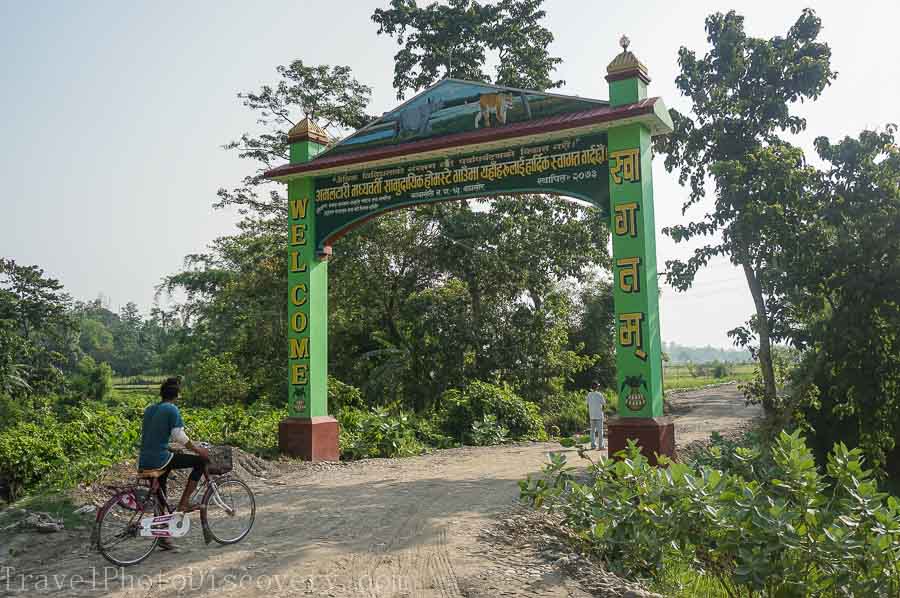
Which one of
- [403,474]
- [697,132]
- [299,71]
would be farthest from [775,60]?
[299,71]

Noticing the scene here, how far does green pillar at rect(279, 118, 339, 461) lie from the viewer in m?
11.2

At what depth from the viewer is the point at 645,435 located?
8750 millimetres

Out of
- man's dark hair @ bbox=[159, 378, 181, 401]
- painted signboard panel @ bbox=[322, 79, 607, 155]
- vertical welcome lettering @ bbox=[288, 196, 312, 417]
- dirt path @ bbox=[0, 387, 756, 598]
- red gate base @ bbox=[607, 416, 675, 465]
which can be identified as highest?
painted signboard panel @ bbox=[322, 79, 607, 155]

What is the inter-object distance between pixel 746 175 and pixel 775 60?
9.41 ft

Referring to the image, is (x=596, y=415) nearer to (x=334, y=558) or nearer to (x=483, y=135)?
(x=483, y=135)

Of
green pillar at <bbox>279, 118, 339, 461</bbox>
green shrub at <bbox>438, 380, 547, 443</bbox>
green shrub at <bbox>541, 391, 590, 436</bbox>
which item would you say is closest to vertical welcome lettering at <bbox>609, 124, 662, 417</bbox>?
green pillar at <bbox>279, 118, 339, 461</bbox>

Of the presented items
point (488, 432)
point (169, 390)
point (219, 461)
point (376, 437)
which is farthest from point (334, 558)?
point (488, 432)

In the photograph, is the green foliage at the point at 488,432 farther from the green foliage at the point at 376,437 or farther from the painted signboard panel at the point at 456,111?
the painted signboard panel at the point at 456,111

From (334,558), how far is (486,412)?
10772 mm

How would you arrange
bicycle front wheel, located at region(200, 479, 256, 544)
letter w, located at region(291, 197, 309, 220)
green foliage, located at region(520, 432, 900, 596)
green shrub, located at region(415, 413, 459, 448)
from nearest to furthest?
green foliage, located at region(520, 432, 900, 596) → bicycle front wheel, located at region(200, 479, 256, 544) → letter w, located at region(291, 197, 309, 220) → green shrub, located at region(415, 413, 459, 448)

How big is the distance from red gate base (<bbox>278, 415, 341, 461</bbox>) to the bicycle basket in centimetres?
447

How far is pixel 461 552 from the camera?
236 inches

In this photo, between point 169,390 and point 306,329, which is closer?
point 169,390

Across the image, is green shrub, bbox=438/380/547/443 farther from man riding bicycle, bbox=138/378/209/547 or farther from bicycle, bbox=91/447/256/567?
man riding bicycle, bbox=138/378/209/547
